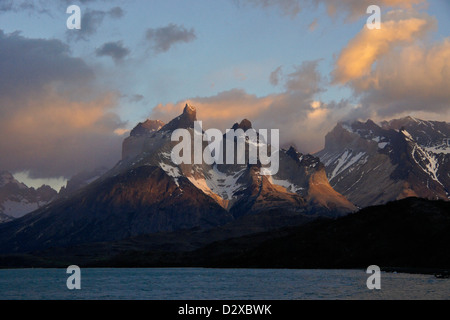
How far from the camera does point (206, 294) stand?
7082 inches
